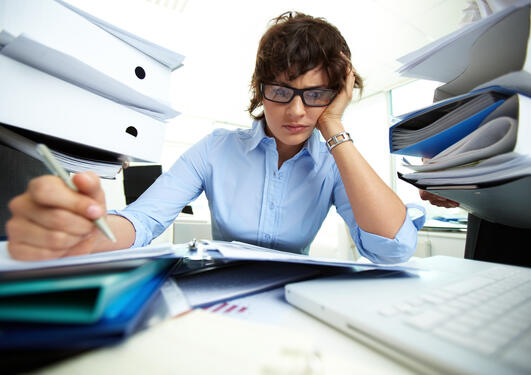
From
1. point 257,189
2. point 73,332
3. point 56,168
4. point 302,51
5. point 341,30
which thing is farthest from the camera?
point 341,30

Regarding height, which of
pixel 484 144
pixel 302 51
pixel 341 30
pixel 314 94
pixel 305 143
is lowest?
pixel 484 144

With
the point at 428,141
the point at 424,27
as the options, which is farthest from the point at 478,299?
the point at 424,27

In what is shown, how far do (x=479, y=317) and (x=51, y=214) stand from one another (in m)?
0.44

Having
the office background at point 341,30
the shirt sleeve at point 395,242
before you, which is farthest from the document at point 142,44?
the office background at point 341,30

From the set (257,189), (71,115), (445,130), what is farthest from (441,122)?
(71,115)

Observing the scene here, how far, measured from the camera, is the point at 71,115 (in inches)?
17.8

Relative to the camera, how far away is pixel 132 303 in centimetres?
21

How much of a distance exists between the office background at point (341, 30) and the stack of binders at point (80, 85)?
67.9 inches

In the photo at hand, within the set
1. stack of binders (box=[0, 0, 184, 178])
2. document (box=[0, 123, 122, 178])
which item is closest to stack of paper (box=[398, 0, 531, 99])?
stack of binders (box=[0, 0, 184, 178])

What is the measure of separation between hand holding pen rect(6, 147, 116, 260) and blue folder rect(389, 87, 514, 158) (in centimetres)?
56

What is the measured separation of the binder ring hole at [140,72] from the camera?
554 mm

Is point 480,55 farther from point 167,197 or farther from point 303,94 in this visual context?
point 167,197

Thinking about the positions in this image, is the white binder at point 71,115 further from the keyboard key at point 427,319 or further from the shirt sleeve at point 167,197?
the keyboard key at point 427,319

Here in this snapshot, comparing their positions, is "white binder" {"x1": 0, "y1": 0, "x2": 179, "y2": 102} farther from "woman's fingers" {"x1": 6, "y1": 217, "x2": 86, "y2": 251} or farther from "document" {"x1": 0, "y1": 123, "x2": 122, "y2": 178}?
"woman's fingers" {"x1": 6, "y1": 217, "x2": 86, "y2": 251}
